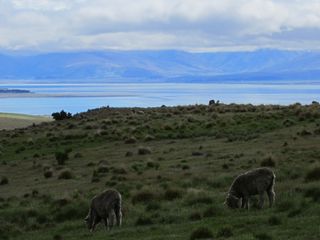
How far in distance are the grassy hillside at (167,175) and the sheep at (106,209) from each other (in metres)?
0.47

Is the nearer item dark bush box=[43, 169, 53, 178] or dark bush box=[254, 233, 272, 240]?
dark bush box=[254, 233, 272, 240]

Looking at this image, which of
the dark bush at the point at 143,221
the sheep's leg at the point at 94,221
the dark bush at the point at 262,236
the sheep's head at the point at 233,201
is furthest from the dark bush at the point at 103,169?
the dark bush at the point at 262,236

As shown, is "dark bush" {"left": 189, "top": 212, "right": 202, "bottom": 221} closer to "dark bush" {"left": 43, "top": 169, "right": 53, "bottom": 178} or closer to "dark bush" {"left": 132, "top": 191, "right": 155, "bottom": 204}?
"dark bush" {"left": 132, "top": 191, "right": 155, "bottom": 204}

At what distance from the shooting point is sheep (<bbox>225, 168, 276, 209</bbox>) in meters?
16.3

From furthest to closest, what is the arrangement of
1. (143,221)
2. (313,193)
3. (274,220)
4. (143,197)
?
(143,197) < (313,193) < (143,221) < (274,220)

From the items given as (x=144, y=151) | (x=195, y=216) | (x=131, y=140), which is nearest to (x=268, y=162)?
(x=195, y=216)

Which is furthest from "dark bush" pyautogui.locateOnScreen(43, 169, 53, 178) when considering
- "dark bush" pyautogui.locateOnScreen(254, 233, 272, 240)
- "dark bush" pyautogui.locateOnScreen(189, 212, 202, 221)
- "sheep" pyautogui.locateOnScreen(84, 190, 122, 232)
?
"dark bush" pyautogui.locateOnScreen(254, 233, 272, 240)

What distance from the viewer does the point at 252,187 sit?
16.4 meters

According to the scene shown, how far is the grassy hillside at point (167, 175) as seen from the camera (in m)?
15.5

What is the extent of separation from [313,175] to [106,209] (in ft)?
26.2

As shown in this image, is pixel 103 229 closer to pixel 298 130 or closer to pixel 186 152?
pixel 186 152

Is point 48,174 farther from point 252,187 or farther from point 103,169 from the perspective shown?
point 252,187

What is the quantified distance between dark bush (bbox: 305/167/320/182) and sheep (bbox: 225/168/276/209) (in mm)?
4474

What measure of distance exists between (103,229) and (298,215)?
5.36 meters
